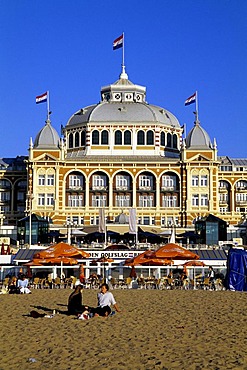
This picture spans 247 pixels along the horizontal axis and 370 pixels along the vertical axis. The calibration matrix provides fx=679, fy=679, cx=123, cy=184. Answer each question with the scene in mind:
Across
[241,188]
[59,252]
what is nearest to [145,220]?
[241,188]

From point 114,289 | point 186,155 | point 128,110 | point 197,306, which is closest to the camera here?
point 197,306

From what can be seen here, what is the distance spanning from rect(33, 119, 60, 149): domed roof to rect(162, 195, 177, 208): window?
13.9 metres

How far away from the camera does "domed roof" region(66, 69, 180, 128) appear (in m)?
81.4

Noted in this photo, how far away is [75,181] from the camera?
256 feet

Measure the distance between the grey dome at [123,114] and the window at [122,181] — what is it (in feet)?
23.7

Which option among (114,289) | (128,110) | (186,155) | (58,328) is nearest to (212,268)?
(114,289)

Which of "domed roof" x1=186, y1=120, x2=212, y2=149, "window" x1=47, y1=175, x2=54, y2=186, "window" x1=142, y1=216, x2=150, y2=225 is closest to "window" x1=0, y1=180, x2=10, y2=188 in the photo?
"window" x1=47, y1=175, x2=54, y2=186

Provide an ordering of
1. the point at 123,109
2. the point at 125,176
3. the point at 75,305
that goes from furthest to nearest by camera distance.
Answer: the point at 123,109 → the point at 125,176 → the point at 75,305

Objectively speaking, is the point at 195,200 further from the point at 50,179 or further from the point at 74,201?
the point at 50,179

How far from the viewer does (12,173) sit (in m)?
84.2

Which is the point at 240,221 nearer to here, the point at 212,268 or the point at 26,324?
the point at 212,268

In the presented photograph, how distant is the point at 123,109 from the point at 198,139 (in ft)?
34.2

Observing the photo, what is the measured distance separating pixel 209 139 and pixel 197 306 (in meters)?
54.9

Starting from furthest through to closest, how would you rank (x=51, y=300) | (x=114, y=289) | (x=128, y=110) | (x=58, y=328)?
(x=128, y=110)
(x=114, y=289)
(x=51, y=300)
(x=58, y=328)
